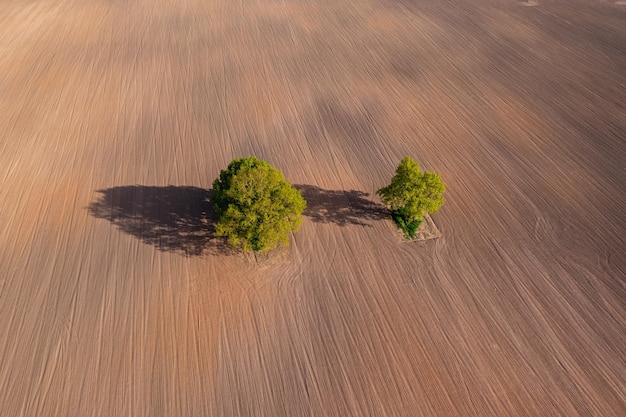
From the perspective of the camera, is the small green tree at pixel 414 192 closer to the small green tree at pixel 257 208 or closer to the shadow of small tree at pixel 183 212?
the shadow of small tree at pixel 183 212

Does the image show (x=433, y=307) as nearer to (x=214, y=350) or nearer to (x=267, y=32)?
(x=214, y=350)

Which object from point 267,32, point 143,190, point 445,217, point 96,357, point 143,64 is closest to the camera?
point 96,357

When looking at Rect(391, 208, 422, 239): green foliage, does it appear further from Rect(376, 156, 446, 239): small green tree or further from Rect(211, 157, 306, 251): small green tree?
Rect(211, 157, 306, 251): small green tree

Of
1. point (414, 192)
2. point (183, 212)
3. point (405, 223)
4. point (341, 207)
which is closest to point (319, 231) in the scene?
point (341, 207)

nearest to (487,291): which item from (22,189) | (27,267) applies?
(27,267)

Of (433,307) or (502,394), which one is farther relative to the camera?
(433,307)
